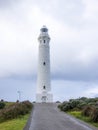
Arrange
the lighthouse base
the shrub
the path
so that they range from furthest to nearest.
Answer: the lighthouse base
the shrub
the path

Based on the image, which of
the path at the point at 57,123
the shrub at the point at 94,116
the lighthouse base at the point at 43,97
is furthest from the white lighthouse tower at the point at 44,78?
the shrub at the point at 94,116

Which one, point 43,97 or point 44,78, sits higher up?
point 44,78

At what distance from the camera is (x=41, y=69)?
250ft

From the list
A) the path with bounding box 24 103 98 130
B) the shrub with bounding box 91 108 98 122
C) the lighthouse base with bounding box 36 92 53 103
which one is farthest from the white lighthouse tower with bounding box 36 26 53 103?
the shrub with bounding box 91 108 98 122

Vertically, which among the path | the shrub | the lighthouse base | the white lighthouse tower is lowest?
the path

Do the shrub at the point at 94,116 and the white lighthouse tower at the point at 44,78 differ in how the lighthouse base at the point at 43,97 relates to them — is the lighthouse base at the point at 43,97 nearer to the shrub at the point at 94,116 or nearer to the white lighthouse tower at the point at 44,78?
the white lighthouse tower at the point at 44,78

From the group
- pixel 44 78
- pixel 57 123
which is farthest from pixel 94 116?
pixel 44 78

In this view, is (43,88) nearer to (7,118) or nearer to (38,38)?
(38,38)

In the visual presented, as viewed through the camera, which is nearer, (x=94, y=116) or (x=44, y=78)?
(x=94, y=116)

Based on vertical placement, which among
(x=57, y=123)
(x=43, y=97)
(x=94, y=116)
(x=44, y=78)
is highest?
(x=44, y=78)

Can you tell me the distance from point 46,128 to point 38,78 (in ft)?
173

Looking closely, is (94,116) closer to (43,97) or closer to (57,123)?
(57,123)

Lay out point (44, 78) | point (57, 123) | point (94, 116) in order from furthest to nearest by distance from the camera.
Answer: point (44, 78)
point (94, 116)
point (57, 123)

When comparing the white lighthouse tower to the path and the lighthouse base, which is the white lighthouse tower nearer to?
the lighthouse base
